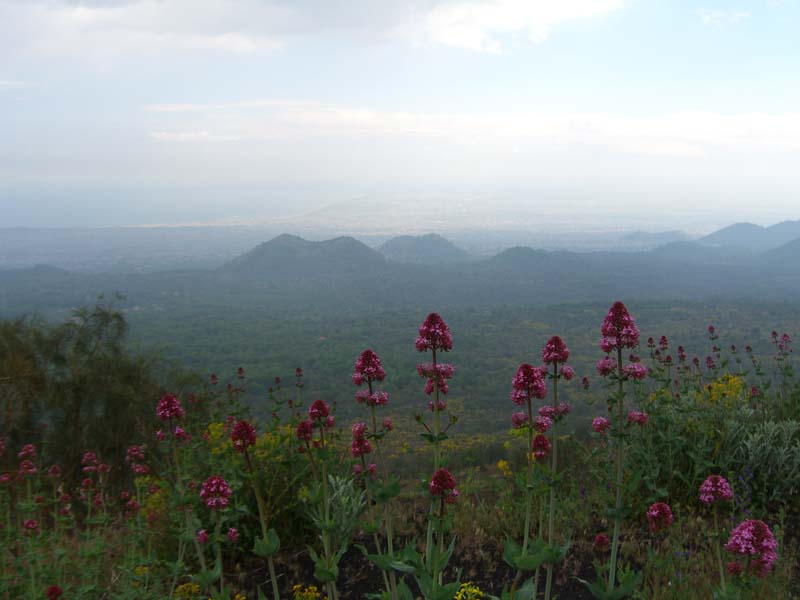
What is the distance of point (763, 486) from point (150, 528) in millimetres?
5755

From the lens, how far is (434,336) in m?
3.19

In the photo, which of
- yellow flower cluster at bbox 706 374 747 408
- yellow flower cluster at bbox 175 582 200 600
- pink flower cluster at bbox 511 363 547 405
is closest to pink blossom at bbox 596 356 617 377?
pink flower cluster at bbox 511 363 547 405

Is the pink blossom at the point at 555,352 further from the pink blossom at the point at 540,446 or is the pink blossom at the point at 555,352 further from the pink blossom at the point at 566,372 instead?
the pink blossom at the point at 540,446

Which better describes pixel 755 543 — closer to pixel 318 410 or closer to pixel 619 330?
pixel 619 330

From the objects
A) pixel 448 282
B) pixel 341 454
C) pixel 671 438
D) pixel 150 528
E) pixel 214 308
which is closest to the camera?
pixel 150 528

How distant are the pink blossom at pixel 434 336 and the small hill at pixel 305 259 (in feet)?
474

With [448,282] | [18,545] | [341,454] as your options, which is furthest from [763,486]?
[448,282]

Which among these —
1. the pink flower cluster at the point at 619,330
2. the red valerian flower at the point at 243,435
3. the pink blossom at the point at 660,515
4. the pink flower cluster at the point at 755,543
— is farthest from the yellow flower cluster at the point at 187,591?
the pink flower cluster at the point at 755,543

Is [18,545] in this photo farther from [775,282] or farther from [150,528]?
[775,282]

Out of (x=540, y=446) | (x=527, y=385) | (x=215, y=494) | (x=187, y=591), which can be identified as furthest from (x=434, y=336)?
(x=187, y=591)

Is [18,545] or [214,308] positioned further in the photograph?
[214,308]

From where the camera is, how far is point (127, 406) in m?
11.2

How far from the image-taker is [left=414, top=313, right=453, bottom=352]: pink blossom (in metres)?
3.18

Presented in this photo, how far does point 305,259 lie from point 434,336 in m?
158
